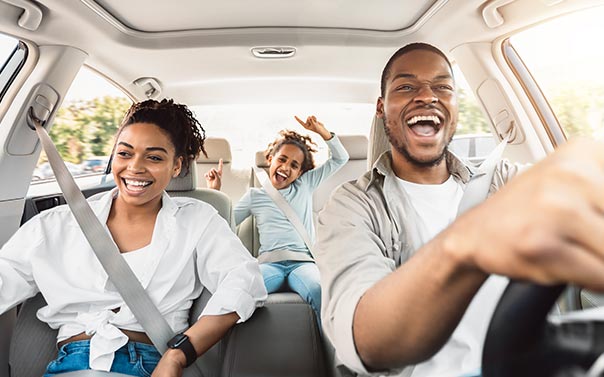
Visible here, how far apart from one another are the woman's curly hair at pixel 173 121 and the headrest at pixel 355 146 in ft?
4.91

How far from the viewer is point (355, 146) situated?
3.25m

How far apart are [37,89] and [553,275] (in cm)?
208

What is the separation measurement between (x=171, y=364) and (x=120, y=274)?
0.31 m

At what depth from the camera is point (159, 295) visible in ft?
5.06

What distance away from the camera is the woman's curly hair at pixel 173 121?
1711 mm

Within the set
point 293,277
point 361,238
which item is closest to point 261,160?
point 293,277

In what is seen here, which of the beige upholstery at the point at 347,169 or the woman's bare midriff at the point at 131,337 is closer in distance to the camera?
the woman's bare midriff at the point at 131,337

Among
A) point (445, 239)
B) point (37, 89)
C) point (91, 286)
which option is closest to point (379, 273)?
point (445, 239)

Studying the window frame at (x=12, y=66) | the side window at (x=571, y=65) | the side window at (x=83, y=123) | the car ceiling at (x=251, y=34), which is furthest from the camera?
the side window at (x=83, y=123)

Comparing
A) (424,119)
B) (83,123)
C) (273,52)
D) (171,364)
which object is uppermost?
(273,52)

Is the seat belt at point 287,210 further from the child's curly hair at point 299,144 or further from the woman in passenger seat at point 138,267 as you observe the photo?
the woman in passenger seat at point 138,267

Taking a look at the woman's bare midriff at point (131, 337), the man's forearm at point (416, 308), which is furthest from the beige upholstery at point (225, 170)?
the man's forearm at point (416, 308)

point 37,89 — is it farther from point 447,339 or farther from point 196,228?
point 447,339

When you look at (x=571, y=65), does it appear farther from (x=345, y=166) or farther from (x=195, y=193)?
(x=345, y=166)
